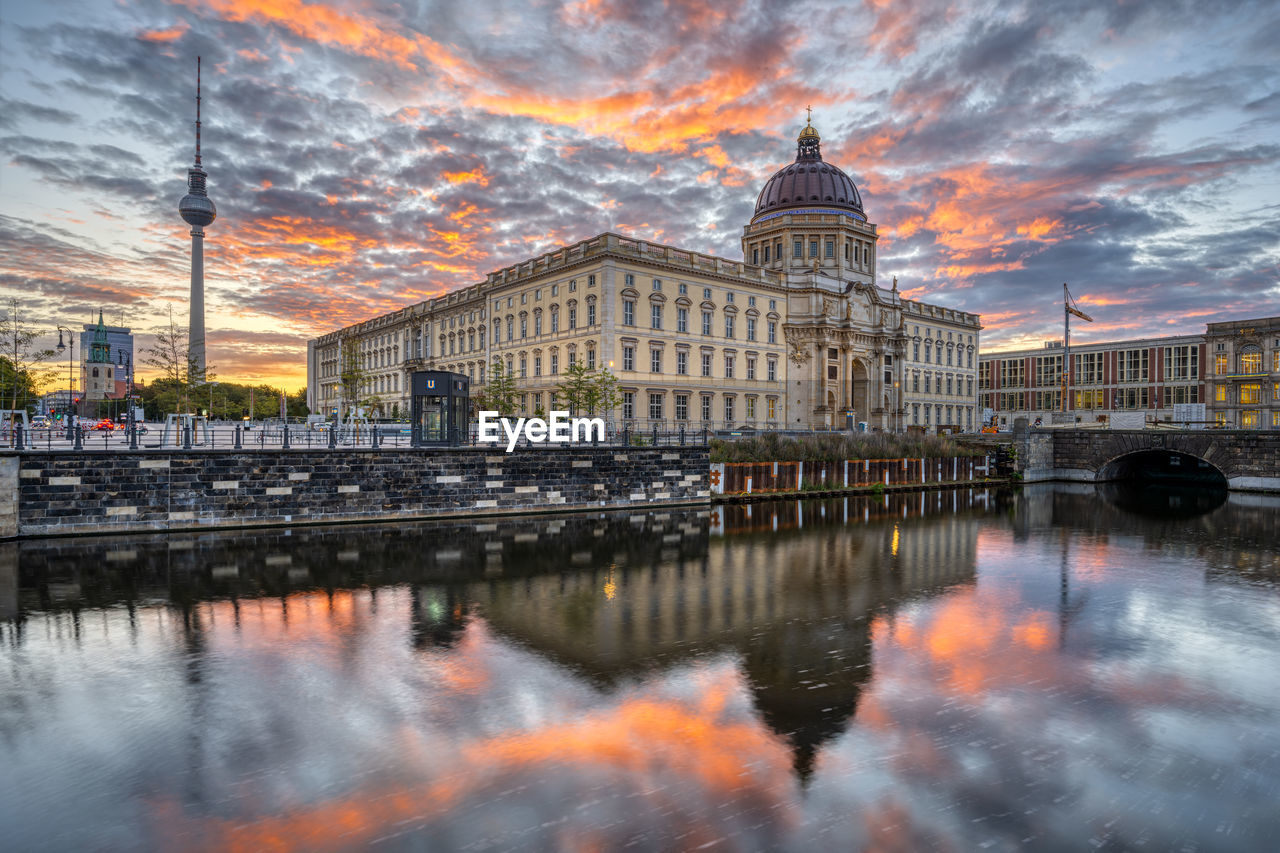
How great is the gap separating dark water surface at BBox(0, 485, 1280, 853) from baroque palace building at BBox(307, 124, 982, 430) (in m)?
35.0

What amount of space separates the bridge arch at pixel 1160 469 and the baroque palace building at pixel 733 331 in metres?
25.0

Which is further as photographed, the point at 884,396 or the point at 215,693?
the point at 884,396

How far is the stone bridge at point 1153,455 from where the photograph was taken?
49.3 m

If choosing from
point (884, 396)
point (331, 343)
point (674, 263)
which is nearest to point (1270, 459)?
point (884, 396)

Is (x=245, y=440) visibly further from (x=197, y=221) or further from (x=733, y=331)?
(x=197, y=221)

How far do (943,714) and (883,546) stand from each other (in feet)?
54.9

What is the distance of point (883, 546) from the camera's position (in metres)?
26.9

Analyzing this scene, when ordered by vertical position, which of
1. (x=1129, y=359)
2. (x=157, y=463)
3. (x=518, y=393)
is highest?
(x=1129, y=359)

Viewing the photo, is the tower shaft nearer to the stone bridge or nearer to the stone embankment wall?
the stone embankment wall

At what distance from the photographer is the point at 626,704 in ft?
36.5

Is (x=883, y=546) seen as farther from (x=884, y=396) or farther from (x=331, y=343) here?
(x=331, y=343)

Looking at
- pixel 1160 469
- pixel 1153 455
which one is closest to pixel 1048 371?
pixel 1160 469

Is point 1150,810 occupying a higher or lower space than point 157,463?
lower

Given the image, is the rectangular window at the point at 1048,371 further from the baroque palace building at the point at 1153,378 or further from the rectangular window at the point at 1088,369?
the rectangular window at the point at 1088,369
